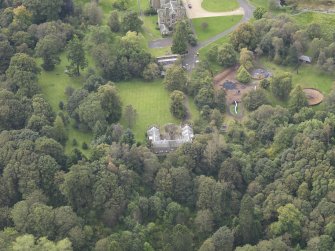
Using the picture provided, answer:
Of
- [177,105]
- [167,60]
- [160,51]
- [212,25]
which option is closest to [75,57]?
[167,60]

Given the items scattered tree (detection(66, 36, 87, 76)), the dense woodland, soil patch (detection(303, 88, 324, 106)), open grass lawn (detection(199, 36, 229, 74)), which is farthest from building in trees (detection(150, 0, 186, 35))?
soil patch (detection(303, 88, 324, 106))

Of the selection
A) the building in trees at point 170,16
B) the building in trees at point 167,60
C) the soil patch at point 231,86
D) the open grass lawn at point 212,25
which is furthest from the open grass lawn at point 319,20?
the building in trees at point 167,60

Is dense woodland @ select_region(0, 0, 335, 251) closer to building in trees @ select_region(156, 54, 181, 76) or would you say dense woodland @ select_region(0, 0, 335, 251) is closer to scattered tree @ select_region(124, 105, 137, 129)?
scattered tree @ select_region(124, 105, 137, 129)

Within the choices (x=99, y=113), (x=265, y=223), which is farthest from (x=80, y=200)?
(x=265, y=223)

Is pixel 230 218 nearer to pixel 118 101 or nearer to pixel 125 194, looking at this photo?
pixel 125 194

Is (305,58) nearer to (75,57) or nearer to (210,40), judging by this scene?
(210,40)

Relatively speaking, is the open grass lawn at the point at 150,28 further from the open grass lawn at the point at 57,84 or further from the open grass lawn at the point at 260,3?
the open grass lawn at the point at 260,3
